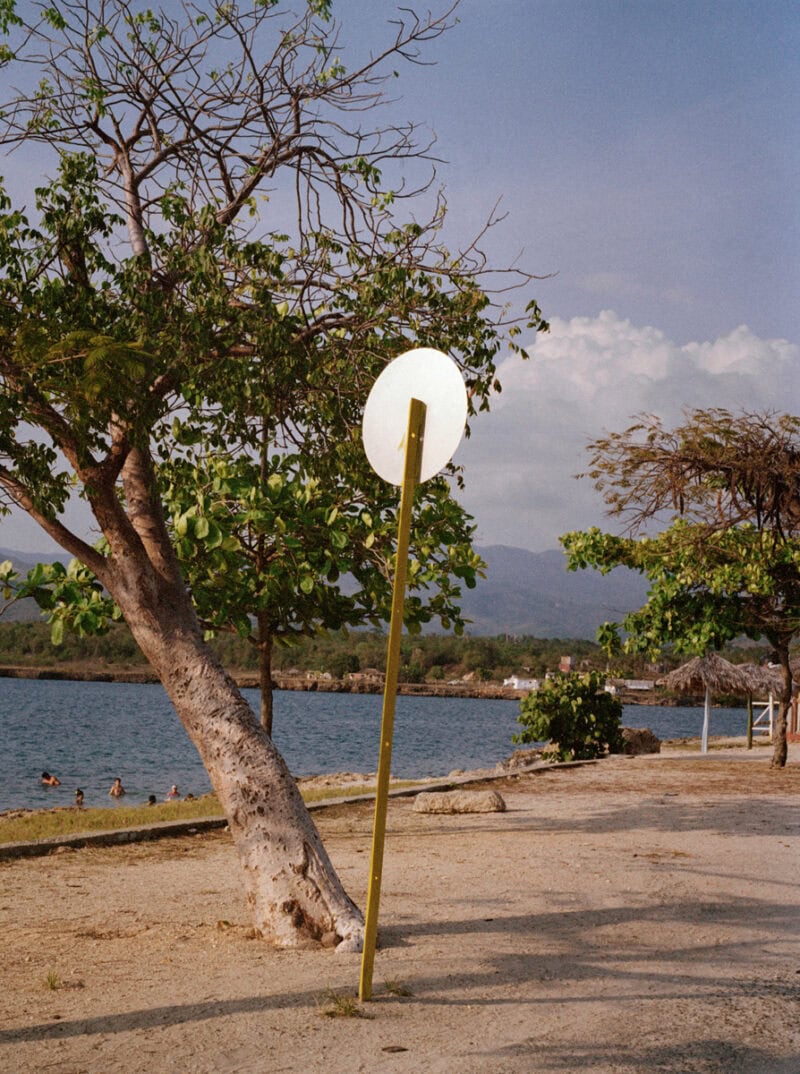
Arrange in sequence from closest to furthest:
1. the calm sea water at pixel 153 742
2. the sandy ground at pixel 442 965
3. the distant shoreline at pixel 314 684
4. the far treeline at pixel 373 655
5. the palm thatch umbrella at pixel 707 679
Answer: the sandy ground at pixel 442 965, the palm thatch umbrella at pixel 707 679, the calm sea water at pixel 153 742, the far treeline at pixel 373 655, the distant shoreline at pixel 314 684

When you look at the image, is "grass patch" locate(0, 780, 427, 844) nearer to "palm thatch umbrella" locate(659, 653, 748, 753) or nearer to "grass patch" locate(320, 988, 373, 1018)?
"grass patch" locate(320, 988, 373, 1018)

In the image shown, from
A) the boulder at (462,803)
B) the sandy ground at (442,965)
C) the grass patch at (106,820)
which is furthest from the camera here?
the boulder at (462,803)

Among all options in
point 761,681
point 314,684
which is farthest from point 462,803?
point 314,684

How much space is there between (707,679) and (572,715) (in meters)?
11.7

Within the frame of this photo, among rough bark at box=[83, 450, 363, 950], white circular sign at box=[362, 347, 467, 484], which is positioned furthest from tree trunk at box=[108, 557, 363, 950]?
white circular sign at box=[362, 347, 467, 484]

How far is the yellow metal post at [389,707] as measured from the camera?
4.73 m

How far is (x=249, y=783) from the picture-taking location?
6.39 meters

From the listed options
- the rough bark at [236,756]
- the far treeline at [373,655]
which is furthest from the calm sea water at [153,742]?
the rough bark at [236,756]

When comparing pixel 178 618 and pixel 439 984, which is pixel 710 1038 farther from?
pixel 178 618

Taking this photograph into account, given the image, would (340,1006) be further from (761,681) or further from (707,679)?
(761,681)

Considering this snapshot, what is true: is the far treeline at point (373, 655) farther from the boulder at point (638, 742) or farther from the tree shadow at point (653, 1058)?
the tree shadow at point (653, 1058)

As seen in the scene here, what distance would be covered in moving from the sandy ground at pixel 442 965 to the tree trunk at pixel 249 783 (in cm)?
24

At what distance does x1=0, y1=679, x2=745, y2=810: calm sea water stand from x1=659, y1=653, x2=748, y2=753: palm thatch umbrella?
4.90 meters

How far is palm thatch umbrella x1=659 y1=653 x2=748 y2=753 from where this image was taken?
30641mm
